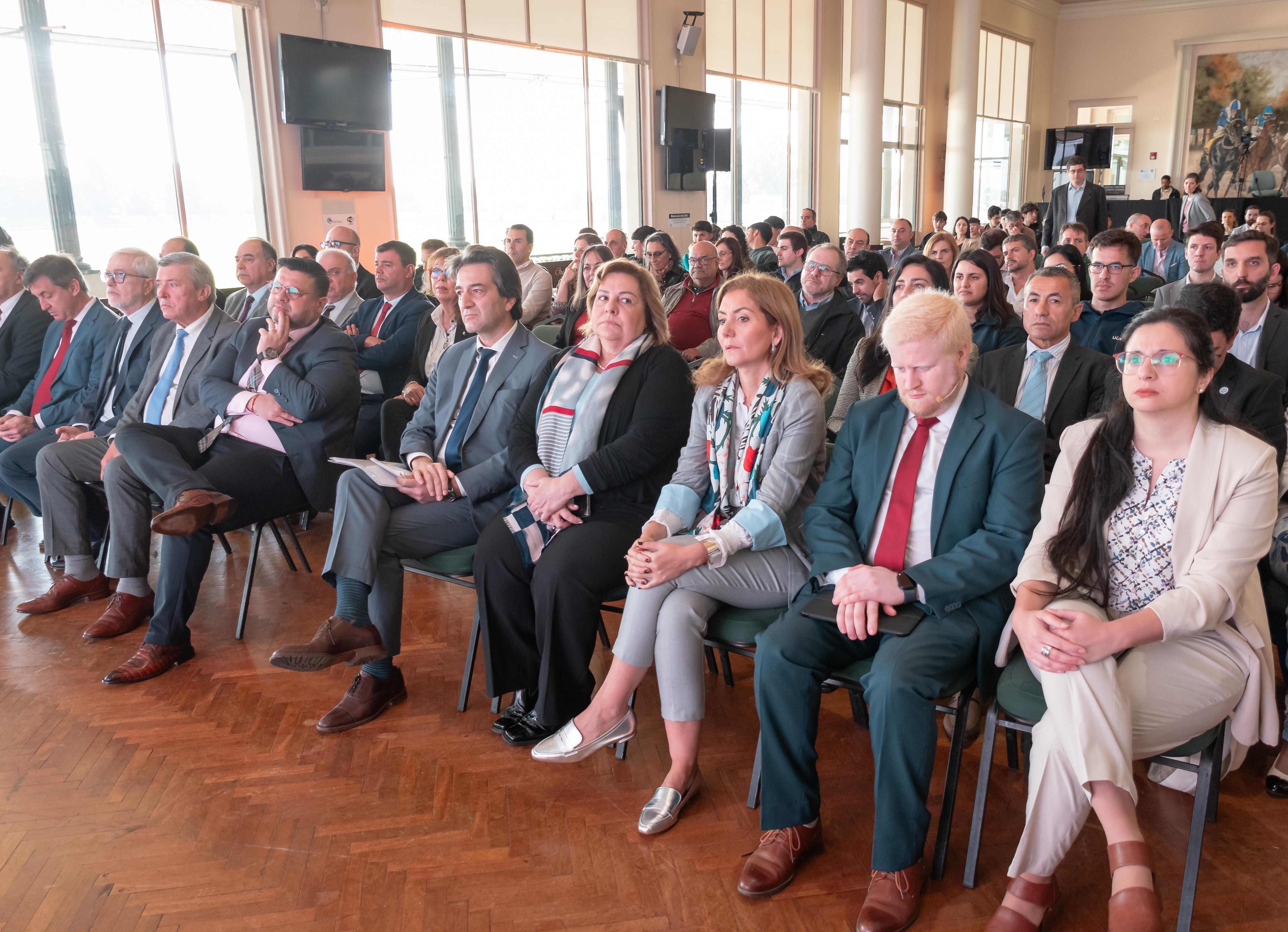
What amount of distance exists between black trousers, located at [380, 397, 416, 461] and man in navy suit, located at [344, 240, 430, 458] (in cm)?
26

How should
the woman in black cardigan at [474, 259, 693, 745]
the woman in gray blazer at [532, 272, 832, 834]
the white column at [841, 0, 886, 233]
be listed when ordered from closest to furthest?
the woman in gray blazer at [532, 272, 832, 834]
the woman in black cardigan at [474, 259, 693, 745]
the white column at [841, 0, 886, 233]

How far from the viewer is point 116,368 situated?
432 cm

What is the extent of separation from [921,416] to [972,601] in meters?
0.47

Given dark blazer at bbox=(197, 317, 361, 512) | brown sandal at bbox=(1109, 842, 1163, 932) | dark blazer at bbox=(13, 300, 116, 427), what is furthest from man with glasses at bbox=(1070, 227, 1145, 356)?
dark blazer at bbox=(13, 300, 116, 427)

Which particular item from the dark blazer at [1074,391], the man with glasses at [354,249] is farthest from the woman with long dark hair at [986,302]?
the man with glasses at [354,249]

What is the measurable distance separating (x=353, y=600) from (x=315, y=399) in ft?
3.00

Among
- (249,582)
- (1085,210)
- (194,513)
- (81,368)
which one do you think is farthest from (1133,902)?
(1085,210)

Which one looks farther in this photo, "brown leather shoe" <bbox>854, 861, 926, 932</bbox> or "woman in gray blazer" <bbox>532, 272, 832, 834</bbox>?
"woman in gray blazer" <bbox>532, 272, 832, 834</bbox>

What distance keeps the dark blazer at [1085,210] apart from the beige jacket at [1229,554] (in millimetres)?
7825

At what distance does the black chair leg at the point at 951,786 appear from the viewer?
84.2 inches

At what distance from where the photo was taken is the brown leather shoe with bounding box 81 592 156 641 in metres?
3.65

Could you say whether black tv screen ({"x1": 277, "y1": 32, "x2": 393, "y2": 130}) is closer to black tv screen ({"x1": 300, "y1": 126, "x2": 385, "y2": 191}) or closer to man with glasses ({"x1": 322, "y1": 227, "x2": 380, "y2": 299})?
black tv screen ({"x1": 300, "y1": 126, "x2": 385, "y2": 191})

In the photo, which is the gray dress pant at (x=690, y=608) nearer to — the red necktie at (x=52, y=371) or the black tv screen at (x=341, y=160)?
the red necktie at (x=52, y=371)

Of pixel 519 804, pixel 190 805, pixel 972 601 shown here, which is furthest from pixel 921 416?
pixel 190 805
